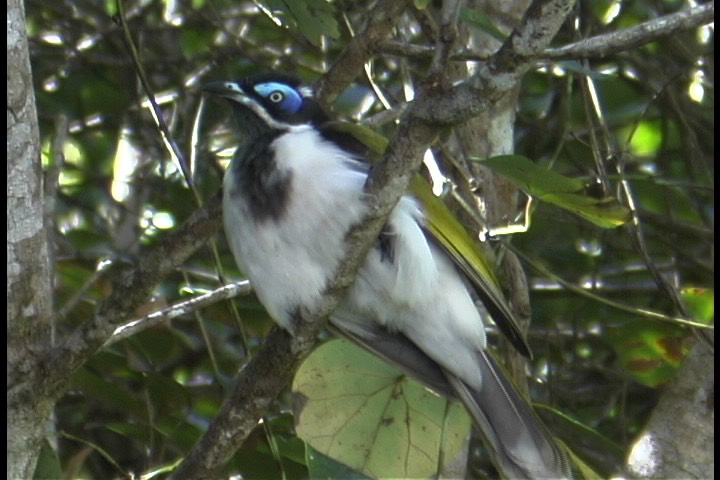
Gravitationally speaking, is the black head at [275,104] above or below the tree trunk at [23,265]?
above

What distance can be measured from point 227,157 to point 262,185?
6.48 feet

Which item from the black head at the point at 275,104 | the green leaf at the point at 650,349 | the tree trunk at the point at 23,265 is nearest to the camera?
the tree trunk at the point at 23,265

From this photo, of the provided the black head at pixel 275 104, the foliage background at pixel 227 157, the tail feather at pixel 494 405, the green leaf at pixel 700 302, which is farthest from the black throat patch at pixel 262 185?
the green leaf at pixel 700 302

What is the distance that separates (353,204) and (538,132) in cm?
231

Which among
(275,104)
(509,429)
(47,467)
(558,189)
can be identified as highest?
(558,189)

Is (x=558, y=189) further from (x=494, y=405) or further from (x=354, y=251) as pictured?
(x=494, y=405)

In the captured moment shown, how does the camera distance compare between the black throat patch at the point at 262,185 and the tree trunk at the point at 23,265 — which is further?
the black throat patch at the point at 262,185

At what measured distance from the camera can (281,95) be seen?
379cm

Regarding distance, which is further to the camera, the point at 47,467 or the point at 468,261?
the point at 468,261

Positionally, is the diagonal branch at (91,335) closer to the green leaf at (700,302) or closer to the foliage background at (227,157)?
the foliage background at (227,157)

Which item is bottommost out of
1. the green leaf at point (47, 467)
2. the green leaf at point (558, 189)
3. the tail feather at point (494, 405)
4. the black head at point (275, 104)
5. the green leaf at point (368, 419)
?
the green leaf at point (47, 467)

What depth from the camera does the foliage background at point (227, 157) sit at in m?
4.81

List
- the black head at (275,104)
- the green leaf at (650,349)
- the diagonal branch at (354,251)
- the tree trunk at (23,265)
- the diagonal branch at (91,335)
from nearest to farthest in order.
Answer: the diagonal branch at (354,251), the tree trunk at (23,265), the diagonal branch at (91,335), the black head at (275,104), the green leaf at (650,349)

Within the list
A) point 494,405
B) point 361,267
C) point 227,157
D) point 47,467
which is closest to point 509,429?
point 494,405
